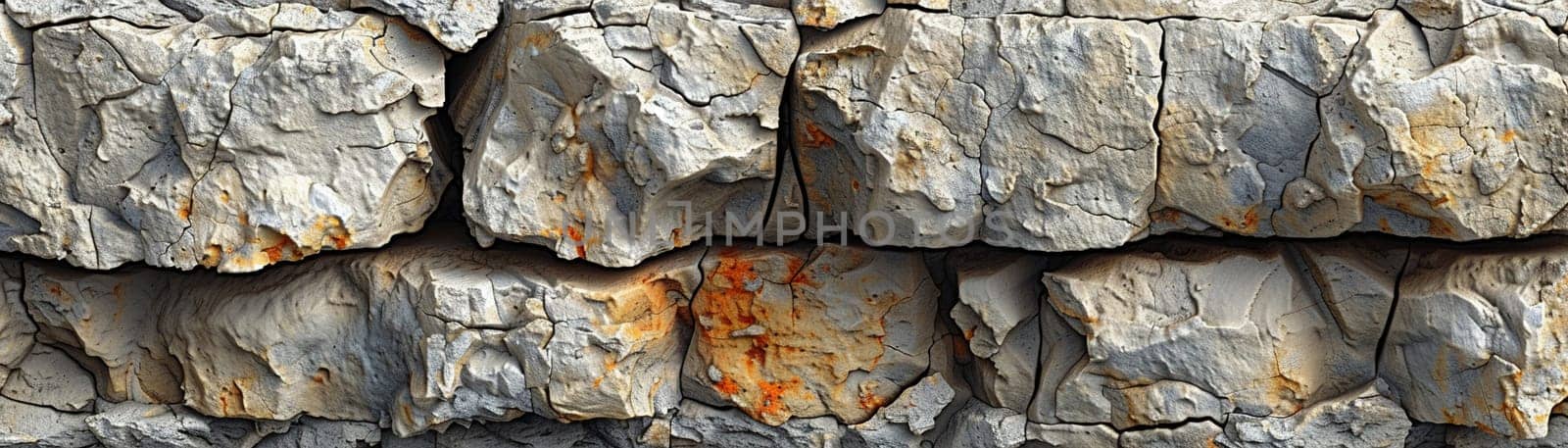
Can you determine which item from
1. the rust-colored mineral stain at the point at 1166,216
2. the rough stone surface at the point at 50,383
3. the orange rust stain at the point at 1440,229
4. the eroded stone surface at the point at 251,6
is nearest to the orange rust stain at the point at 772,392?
the rust-colored mineral stain at the point at 1166,216

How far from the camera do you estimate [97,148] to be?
268cm

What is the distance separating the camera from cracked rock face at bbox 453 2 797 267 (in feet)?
8.49

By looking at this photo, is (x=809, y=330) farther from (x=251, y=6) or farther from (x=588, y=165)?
(x=251, y=6)

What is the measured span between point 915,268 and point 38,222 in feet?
6.21

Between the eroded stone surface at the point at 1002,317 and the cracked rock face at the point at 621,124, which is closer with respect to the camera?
the cracked rock face at the point at 621,124

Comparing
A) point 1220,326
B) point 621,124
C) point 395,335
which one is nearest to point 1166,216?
point 1220,326

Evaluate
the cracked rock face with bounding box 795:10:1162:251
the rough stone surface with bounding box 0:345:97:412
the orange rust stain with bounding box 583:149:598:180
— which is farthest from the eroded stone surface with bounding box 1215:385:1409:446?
the rough stone surface with bounding box 0:345:97:412

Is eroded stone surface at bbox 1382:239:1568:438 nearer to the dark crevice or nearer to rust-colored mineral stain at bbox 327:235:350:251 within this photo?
the dark crevice

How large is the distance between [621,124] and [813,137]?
41 centimetres

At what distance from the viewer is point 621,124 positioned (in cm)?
260

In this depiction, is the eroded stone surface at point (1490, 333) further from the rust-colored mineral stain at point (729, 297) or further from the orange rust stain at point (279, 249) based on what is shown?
the orange rust stain at point (279, 249)

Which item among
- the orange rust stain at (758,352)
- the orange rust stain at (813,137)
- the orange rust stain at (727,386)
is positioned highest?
the orange rust stain at (813,137)

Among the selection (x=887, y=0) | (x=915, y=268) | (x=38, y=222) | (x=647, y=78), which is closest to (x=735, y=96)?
(x=647, y=78)

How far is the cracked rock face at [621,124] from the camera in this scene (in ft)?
8.49
